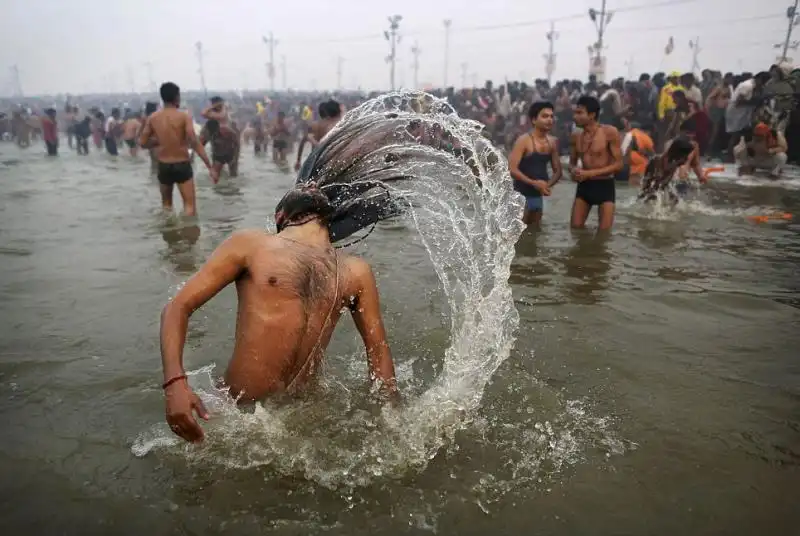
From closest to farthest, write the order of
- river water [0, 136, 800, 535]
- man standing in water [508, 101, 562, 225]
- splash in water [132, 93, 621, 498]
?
river water [0, 136, 800, 535] → splash in water [132, 93, 621, 498] → man standing in water [508, 101, 562, 225]

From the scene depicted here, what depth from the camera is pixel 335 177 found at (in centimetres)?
278

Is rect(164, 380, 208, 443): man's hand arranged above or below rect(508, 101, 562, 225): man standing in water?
below

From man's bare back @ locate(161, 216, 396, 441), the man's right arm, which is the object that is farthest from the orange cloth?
the man's right arm

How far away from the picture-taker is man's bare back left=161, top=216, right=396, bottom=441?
208 centimetres

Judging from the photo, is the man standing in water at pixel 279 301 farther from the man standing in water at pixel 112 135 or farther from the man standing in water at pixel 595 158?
the man standing in water at pixel 112 135

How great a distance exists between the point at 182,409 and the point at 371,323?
83 cm

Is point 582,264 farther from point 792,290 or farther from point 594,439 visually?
point 594,439

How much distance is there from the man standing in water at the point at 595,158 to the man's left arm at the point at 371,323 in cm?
468

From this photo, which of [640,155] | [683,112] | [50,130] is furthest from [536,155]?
[50,130]

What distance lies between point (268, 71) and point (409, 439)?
77344 millimetres

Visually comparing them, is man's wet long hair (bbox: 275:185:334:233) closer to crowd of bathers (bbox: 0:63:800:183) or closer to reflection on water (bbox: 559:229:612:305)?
reflection on water (bbox: 559:229:612:305)

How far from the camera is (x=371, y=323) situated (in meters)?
2.46

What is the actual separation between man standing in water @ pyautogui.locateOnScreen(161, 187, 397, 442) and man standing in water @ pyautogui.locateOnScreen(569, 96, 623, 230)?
15.6 ft

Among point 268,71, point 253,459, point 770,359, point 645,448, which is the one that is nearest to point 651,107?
point 770,359
